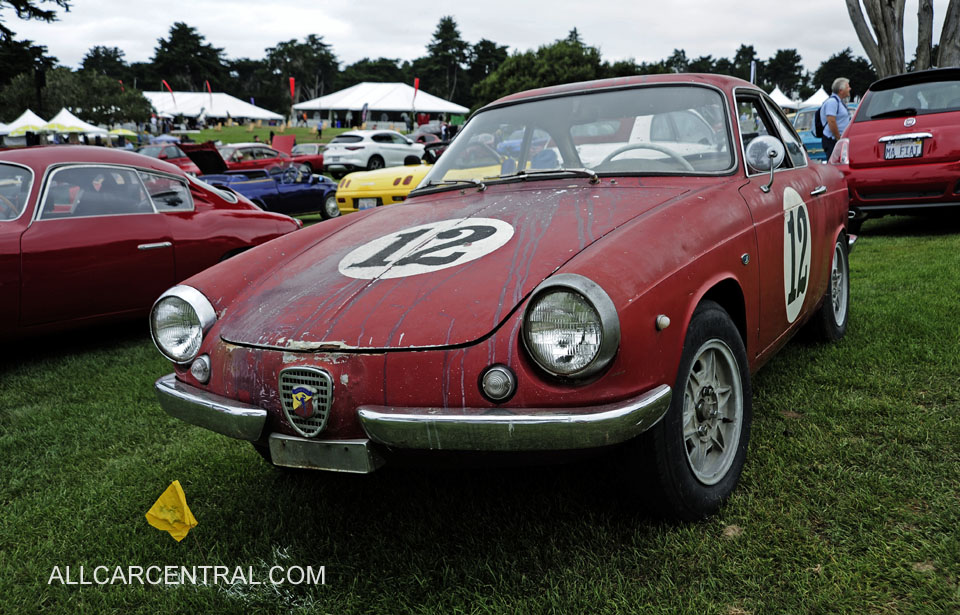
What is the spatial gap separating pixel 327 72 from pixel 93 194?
105607 mm

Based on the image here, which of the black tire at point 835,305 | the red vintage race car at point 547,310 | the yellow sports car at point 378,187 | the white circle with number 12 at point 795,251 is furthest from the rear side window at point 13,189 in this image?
the black tire at point 835,305

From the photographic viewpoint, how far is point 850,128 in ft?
24.3

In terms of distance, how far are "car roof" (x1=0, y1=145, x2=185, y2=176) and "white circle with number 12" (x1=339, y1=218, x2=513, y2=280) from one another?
10.7 ft

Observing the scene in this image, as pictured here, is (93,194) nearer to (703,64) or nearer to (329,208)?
(329,208)

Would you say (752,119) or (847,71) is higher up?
(847,71)

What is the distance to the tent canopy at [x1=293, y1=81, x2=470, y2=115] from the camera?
43562mm

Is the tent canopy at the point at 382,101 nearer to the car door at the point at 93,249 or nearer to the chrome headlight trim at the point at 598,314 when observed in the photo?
the car door at the point at 93,249

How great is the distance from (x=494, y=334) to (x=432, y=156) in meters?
11.8

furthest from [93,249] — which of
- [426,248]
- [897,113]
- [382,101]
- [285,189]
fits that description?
[382,101]

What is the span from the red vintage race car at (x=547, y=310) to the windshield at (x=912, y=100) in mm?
4801

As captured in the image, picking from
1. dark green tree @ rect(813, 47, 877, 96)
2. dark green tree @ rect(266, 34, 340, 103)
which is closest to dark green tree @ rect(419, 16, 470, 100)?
dark green tree @ rect(266, 34, 340, 103)

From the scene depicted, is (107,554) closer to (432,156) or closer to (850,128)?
(850,128)

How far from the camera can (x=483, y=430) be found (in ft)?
6.13

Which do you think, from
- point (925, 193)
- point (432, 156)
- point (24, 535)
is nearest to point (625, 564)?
point (24, 535)
